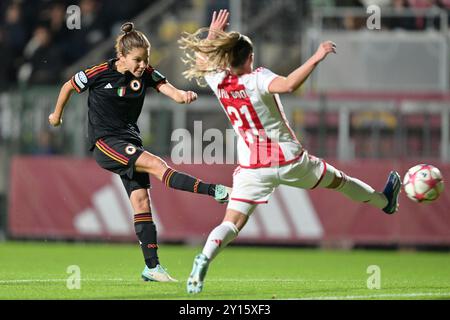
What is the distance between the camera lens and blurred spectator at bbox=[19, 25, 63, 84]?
19.4m

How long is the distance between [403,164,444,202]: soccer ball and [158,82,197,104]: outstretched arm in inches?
83.2

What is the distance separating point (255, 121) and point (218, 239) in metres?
1.00

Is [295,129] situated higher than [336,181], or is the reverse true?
[295,129]

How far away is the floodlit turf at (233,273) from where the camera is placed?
8.41m

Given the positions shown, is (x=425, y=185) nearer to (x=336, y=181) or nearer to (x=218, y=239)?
(x=336, y=181)

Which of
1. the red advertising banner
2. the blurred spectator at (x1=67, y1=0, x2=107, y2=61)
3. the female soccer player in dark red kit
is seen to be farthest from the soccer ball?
the blurred spectator at (x1=67, y1=0, x2=107, y2=61)

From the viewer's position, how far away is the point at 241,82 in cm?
833

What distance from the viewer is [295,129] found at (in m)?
16.4

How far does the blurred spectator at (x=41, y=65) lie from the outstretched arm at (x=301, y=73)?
38.8 ft

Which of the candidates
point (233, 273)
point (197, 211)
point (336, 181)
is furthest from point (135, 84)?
point (197, 211)

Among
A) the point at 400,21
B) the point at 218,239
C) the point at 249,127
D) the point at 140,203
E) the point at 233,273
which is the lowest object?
the point at 233,273

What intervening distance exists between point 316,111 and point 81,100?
3636 millimetres
